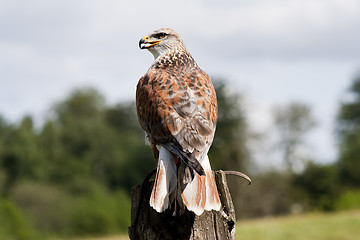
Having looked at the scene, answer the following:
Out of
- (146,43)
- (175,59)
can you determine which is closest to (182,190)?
(175,59)

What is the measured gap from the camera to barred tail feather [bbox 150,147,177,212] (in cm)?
470

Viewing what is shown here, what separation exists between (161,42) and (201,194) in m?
3.21

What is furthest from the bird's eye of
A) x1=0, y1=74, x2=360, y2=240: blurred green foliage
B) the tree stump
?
x1=0, y1=74, x2=360, y2=240: blurred green foliage

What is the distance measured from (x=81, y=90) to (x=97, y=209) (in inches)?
1860

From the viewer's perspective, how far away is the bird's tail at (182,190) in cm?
468

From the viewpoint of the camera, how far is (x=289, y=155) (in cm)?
7225

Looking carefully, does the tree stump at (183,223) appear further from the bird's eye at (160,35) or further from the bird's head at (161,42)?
the bird's eye at (160,35)

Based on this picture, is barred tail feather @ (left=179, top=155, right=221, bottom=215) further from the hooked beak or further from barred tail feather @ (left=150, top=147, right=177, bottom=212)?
the hooked beak

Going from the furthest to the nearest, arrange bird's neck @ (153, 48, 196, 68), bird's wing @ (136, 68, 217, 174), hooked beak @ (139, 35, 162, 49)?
hooked beak @ (139, 35, 162, 49), bird's neck @ (153, 48, 196, 68), bird's wing @ (136, 68, 217, 174)

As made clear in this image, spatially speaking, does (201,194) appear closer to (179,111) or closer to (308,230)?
(179,111)

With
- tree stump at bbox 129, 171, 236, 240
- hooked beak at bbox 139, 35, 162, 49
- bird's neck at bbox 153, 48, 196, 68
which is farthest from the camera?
hooked beak at bbox 139, 35, 162, 49

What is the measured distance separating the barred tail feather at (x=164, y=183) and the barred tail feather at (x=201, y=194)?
0.09 m

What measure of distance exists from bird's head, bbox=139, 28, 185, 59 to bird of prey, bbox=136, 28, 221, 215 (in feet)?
0.62

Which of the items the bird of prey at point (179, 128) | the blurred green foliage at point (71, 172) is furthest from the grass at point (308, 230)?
the bird of prey at point (179, 128)
